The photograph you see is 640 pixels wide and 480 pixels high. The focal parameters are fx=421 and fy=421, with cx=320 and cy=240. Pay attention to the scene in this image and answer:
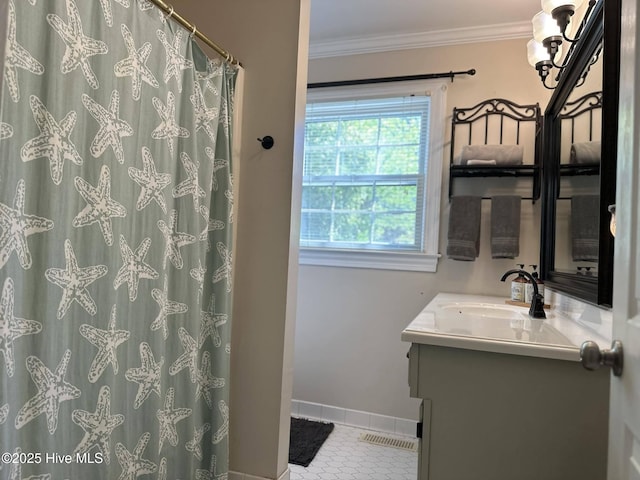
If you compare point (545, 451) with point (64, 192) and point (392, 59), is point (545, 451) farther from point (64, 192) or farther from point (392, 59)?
point (392, 59)

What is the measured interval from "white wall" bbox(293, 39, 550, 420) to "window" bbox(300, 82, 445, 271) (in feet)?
0.27

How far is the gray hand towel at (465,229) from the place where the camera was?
2396 millimetres

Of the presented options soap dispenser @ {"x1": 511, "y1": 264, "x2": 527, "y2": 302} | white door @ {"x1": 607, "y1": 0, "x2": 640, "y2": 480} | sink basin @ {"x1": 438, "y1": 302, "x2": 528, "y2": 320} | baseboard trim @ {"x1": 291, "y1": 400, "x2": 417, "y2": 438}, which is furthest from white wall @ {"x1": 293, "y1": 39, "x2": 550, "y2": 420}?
white door @ {"x1": 607, "y1": 0, "x2": 640, "y2": 480}

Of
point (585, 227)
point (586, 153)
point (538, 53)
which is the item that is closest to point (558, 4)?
point (538, 53)

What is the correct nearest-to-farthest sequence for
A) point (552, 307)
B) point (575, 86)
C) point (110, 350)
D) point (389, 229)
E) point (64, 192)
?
point (64, 192), point (110, 350), point (575, 86), point (552, 307), point (389, 229)

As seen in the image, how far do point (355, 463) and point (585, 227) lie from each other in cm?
158

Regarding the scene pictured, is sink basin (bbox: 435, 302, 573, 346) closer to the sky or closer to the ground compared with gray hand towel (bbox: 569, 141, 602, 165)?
closer to the ground

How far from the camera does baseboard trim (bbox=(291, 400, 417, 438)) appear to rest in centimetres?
254

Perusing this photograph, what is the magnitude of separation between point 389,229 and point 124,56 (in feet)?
6.10

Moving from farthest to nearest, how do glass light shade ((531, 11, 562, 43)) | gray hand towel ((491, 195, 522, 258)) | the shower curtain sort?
gray hand towel ((491, 195, 522, 258)) → glass light shade ((531, 11, 562, 43)) → the shower curtain

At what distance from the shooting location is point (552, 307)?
1925mm

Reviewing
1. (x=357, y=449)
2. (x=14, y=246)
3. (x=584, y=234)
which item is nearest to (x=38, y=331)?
(x=14, y=246)

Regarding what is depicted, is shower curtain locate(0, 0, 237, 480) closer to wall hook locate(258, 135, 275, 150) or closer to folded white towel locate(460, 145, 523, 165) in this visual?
wall hook locate(258, 135, 275, 150)

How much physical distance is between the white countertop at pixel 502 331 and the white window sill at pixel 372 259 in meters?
0.54
